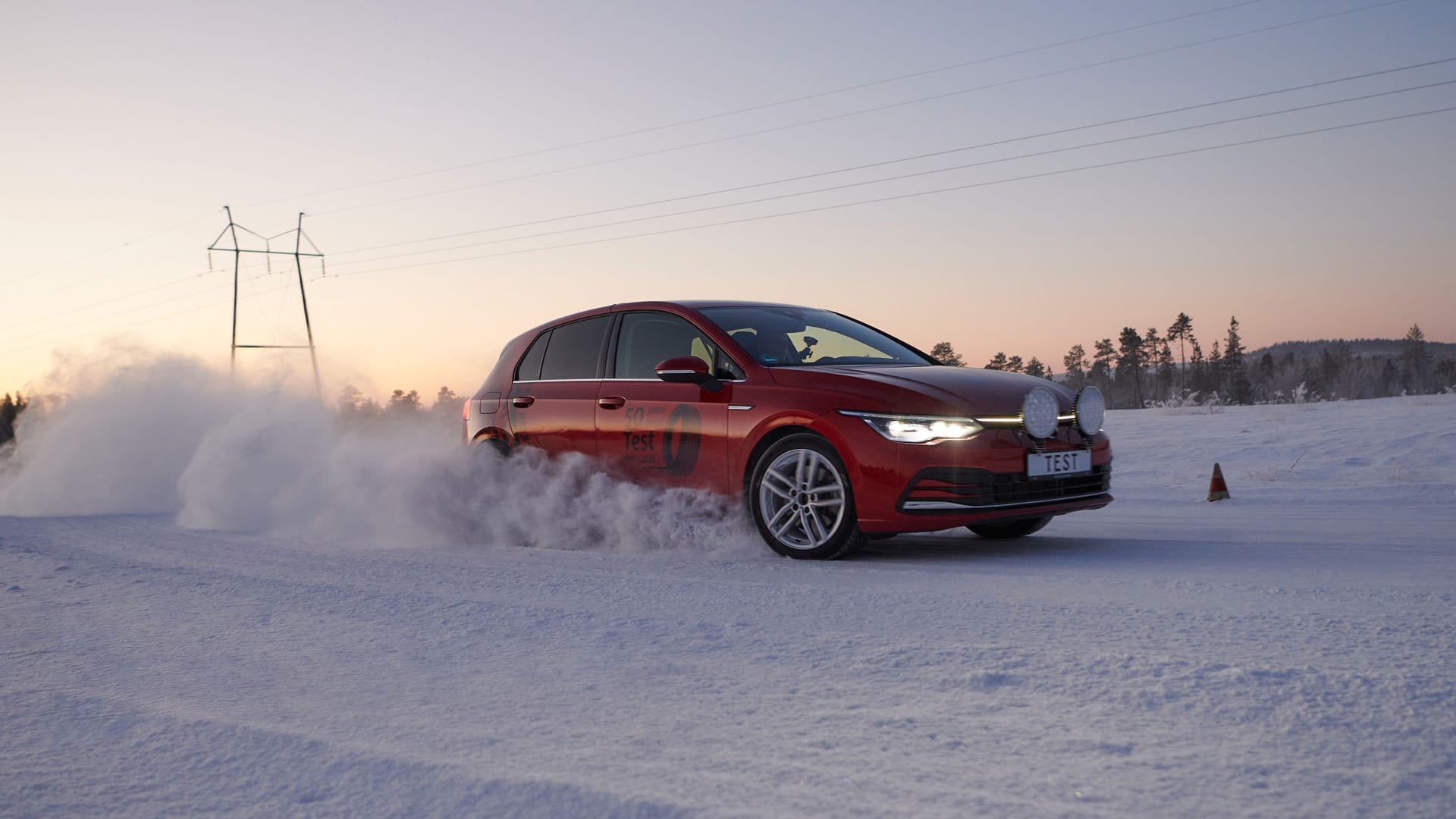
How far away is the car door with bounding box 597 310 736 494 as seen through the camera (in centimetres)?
671

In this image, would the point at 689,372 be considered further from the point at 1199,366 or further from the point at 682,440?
the point at 1199,366

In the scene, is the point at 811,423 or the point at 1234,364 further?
the point at 1234,364

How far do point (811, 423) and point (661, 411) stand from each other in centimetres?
126

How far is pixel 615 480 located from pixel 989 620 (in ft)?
11.9

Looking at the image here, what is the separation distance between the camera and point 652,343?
7.46 metres

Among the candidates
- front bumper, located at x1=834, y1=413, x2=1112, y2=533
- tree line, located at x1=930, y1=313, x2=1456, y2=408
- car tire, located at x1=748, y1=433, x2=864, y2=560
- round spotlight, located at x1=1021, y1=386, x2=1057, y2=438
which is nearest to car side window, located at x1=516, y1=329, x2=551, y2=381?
car tire, located at x1=748, y1=433, x2=864, y2=560

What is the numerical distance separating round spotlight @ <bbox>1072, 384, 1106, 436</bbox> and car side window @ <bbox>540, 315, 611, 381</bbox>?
132 inches

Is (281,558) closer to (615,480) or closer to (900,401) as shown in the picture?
(615,480)

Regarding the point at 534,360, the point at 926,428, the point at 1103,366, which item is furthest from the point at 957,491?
the point at 1103,366

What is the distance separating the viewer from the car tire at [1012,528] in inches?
285

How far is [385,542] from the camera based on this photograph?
25.3ft

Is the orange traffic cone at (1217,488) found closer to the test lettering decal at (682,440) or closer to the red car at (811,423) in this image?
the red car at (811,423)

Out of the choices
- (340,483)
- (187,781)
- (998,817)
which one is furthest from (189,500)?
(998,817)

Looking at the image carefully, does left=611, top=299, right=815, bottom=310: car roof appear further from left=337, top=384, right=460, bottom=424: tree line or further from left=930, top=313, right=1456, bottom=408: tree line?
left=930, top=313, right=1456, bottom=408: tree line
